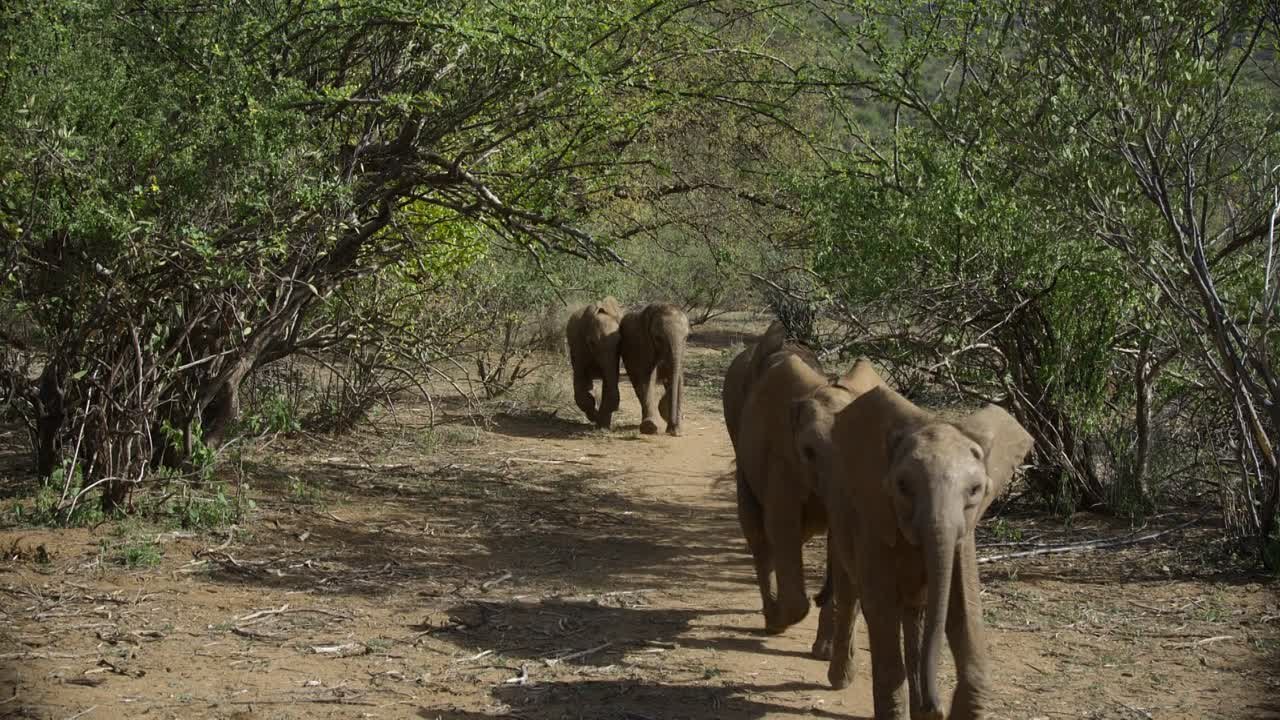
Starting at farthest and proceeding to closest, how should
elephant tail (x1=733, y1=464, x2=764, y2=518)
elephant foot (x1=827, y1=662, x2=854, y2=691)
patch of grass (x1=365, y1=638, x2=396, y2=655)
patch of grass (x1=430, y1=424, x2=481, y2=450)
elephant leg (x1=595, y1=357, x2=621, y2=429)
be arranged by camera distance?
elephant leg (x1=595, y1=357, x2=621, y2=429) < patch of grass (x1=430, y1=424, x2=481, y2=450) < elephant tail (x1=733, y1=464, x2=764, y2=518) < patch of grass (x1=365, y1=638, x2=396, y2=655) < elephant foot (x1=827, y1=662, x2=854, y2=691)

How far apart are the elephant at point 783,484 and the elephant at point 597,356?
725cm

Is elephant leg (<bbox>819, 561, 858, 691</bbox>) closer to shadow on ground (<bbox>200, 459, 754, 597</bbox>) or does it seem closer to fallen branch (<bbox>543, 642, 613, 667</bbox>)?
fallen branch (<bbox>543, 642, 613, 667</bbox>)

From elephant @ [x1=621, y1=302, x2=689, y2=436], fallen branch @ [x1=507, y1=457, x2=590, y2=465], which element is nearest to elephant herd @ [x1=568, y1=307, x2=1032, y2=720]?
fallen branch @ [x1=507, y1=457, x2=590, y2=465]

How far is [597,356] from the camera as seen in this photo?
1573 cm

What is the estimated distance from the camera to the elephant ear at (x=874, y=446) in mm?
5473

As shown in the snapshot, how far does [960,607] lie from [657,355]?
33.5 feet

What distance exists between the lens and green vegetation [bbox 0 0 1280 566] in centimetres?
819

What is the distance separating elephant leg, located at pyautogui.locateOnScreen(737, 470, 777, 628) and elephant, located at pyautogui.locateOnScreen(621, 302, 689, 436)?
6720 mm

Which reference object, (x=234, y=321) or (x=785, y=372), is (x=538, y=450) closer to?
(x=234, y=321)

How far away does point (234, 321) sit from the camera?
31.6 feet

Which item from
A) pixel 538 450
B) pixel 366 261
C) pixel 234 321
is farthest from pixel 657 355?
pixel 234 321

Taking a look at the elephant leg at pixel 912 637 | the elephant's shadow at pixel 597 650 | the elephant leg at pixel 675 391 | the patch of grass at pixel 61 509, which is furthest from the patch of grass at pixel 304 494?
the elephant leg at pixel 912 637

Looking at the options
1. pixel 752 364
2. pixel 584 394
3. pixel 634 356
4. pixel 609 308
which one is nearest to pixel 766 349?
pixel 752 364

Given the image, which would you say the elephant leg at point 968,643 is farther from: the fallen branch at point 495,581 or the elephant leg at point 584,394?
the elephant leg at point 584,394
